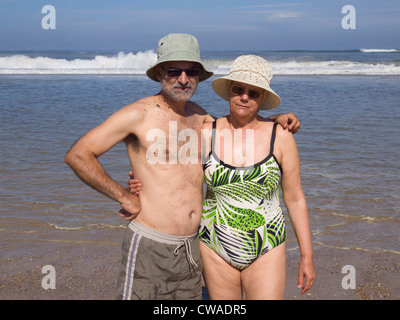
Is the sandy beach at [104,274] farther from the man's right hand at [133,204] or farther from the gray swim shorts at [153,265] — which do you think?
the man's right hand at [133,204]

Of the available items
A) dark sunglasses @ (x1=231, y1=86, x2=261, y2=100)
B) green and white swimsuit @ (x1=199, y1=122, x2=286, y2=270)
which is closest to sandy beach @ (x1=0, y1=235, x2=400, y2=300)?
green and white swimsuit @ (x1=199, y1=122, x2=286, y2=270)

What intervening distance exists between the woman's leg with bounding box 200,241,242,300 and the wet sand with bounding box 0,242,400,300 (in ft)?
3.36

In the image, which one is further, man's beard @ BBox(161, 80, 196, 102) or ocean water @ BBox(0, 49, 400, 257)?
ocean water @ BBox(0, 49, 400, 257)

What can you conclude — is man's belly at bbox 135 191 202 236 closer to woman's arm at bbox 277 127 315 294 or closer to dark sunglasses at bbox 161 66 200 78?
woman's arm at bbox 277 127 315 294

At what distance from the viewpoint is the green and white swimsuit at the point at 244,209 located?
2883 mm

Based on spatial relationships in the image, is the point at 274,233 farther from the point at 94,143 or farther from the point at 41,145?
the point at 41,145

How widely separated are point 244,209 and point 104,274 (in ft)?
6.32

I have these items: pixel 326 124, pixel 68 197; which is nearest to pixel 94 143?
pixel 68 197

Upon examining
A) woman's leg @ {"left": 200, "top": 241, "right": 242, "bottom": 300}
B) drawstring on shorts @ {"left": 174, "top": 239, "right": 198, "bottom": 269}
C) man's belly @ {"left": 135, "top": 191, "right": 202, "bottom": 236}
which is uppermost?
man's belly @ {"left": 135, "top": 191, "right": 202, "bottom": 236}

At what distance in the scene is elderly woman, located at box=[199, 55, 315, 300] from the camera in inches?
114

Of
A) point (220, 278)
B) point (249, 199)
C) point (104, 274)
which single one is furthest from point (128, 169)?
point (249, 199)

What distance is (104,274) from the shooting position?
422 centimetres

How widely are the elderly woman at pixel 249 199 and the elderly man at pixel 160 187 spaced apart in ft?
0.44

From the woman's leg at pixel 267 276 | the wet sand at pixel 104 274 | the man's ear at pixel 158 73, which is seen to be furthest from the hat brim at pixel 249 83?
the wet sand at pixel 104 274
